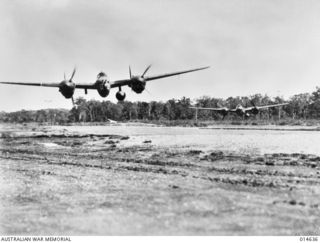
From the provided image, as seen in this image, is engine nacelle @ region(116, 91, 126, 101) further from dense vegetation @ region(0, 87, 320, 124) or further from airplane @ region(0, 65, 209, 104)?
dense vegetation @ region(0, 87, 320, 124)

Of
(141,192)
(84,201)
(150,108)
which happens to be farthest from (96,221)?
(150,108)

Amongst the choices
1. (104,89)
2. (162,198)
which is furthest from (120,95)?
(162,198)

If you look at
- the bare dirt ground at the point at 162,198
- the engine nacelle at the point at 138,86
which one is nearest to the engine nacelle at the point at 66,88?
the engine nacelle at the point at 138,86

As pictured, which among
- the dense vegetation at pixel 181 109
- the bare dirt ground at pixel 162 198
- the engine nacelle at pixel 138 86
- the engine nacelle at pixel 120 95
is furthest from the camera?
the dense vegetation at pixel 181 109

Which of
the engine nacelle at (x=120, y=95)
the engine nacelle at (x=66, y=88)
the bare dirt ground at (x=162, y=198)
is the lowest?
the bare dirt ground at (x=162, y=198)

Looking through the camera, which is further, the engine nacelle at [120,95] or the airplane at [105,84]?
the engine nacelle at [120,95]

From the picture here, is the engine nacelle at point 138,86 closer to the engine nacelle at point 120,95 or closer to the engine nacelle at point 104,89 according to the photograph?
the engine nacelle at point 120,95

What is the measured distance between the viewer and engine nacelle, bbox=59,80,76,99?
32.7 meters

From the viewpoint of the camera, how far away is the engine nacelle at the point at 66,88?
3272 centimetres

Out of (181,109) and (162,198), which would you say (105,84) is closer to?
(162,198)

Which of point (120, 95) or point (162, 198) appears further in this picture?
point (120, 95)

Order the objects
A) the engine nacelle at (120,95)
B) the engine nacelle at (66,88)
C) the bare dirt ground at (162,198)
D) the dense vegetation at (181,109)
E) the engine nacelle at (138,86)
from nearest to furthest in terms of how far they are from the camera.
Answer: the bare dirt ground at (162,198) → the engine nacelle at (66,88) → the engine nacelle at (138,86) → the engine nacelle at (120,95) → the dense vegetation at (181,109)

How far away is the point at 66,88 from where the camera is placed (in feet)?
107

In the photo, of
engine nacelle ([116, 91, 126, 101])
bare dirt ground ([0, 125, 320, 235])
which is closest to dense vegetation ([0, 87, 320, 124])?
engine nacelle ([116, 91, 126, 101])
